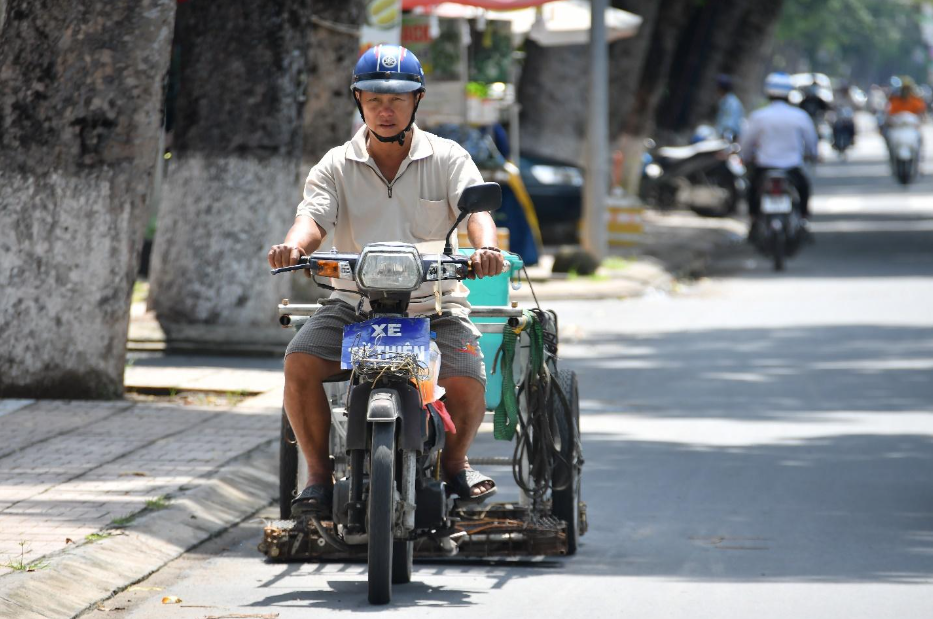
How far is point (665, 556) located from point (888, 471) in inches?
91.1

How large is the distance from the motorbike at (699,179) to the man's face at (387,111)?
21.6m

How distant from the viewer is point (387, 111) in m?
5.99

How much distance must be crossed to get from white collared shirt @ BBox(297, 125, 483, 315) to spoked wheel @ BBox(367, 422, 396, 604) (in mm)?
622

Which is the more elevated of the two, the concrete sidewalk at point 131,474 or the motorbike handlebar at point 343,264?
the motorbike handlebar at point 343,264

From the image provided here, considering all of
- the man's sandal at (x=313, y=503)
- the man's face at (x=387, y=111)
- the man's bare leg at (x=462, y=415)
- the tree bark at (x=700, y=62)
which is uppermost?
the tree bark at (x=700, y=62)

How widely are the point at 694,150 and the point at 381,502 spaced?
22.6m

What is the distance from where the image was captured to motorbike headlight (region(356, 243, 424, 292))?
5.54 m

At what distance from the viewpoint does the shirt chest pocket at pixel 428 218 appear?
6117 mm

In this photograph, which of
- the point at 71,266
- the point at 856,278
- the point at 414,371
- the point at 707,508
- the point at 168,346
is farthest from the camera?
the point at 856,278

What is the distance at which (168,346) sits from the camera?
482 inches

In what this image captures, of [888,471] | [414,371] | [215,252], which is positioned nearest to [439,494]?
[414,371]

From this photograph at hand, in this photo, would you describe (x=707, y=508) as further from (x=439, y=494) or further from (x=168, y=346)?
(x=168, y=346)

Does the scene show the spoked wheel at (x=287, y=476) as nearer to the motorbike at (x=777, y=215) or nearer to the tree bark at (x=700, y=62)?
the motorbike at (x=777, y=215)

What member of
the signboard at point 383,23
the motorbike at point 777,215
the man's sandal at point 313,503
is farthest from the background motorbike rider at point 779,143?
the man's sandal at point 313,503
